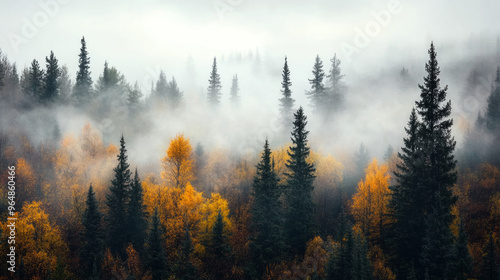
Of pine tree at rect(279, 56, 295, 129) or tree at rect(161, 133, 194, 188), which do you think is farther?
pine tree at rect(279, 56, 295, 129)

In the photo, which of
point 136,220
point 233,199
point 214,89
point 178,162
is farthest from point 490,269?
point 214,89

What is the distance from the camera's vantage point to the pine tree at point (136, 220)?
45875mm

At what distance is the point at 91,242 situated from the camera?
42.9 m

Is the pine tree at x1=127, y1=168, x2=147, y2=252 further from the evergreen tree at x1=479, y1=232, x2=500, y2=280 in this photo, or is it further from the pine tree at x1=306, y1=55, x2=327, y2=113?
the pine tree at x1=306, y1=55, x2=327, y2=113

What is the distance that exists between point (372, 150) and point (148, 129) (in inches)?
2109

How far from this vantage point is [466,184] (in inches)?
2505

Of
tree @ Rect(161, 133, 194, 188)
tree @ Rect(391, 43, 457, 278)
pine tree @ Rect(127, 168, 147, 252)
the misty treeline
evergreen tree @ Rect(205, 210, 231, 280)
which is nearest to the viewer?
tree @ Rect(391, 43, 457, 278)

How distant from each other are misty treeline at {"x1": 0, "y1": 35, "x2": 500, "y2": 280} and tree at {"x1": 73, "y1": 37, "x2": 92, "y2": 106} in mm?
321

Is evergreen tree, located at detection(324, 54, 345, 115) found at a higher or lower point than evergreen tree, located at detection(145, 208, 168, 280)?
higher

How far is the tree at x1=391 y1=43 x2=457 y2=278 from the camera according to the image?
30.6 metres

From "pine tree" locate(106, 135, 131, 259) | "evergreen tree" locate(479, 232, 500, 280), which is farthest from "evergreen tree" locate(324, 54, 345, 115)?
"evergreen tree" locate(479, 232, 500, 280)

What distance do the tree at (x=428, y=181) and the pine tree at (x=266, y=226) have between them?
1264 centimetres

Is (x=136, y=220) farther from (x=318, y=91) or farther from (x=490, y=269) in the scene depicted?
(x=318, y=91)

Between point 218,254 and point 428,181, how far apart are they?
81.4 ft
